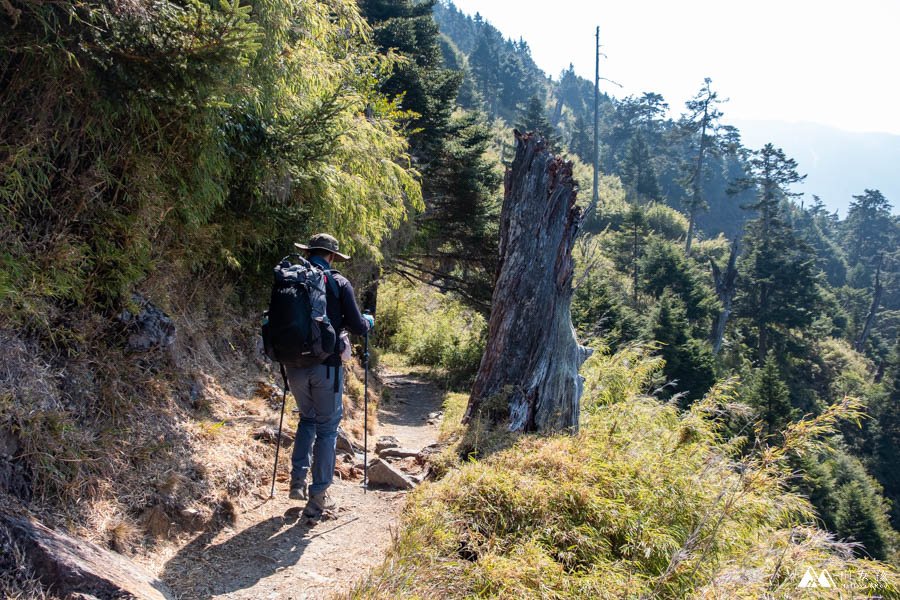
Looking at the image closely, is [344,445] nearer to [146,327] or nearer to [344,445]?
[344,445]

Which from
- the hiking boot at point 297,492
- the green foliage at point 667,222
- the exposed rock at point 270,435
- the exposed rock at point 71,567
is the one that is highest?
the green foliage at point 667,222

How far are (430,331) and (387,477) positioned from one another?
1261cm

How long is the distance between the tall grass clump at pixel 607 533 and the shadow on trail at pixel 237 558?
0.90m

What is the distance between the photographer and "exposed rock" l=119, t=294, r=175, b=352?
173 inches

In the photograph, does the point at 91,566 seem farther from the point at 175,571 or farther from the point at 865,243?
the point at 865,243

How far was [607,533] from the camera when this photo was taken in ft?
12.0

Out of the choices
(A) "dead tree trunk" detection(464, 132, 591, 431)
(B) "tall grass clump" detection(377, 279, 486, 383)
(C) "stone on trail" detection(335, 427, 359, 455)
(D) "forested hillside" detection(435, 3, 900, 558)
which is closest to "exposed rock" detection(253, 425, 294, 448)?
(C) "stone on trail" detection(335, 427, 359, 455)

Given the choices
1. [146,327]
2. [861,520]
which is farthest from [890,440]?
[146,327]

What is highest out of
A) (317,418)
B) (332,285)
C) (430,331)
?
(332,285)

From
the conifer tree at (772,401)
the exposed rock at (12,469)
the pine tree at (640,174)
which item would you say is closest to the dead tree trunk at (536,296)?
the exposed rock at (12,469)

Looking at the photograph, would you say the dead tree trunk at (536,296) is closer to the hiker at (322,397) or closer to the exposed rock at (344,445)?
the exposed rock at (344,445)

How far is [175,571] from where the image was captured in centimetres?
342

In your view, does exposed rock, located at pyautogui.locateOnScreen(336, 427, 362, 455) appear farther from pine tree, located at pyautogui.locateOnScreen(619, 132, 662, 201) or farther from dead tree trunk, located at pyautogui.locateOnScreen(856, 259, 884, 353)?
pine tree, located at pyautogui.locateOnScreen(619, 132, 662, 201)

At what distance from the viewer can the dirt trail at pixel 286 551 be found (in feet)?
11.1
